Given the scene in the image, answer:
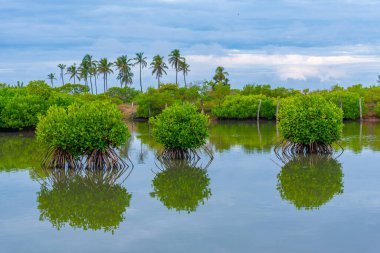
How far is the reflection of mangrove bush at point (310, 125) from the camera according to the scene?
2558cm

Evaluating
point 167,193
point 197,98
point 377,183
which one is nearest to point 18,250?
point 167,193

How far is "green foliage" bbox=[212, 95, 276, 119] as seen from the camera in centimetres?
6353

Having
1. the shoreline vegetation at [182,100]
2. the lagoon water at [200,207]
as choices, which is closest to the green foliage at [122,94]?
the shoreline vegetation at [182,100]

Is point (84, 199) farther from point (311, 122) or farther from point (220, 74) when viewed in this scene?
point (220, 74)

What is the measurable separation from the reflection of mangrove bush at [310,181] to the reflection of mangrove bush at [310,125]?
1085 millimetres

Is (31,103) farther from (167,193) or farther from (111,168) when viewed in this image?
(167,193)

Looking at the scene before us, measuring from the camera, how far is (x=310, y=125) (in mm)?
25406

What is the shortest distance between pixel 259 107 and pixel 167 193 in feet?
150

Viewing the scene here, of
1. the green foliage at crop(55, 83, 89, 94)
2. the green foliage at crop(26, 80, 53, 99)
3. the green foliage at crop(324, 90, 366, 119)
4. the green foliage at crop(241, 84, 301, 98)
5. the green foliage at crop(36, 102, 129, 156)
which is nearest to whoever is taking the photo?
the green foliage at crop(36, 102, 129, 156)

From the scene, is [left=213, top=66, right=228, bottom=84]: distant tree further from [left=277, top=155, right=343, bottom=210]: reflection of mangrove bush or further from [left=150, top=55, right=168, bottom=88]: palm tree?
[left=277, top=155, right=343, bottom=210]: reflection of mangrove bush

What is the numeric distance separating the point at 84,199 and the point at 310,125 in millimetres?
12705

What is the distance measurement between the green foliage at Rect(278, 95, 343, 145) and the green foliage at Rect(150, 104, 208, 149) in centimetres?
444

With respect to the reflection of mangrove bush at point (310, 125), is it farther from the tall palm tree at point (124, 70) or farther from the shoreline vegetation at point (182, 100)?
the tall palm tree at point (124, 70)

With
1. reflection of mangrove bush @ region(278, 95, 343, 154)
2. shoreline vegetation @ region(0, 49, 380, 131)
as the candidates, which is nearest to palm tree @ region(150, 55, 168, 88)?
shoreline vegetation @ region(0, 49, 380, 131)
